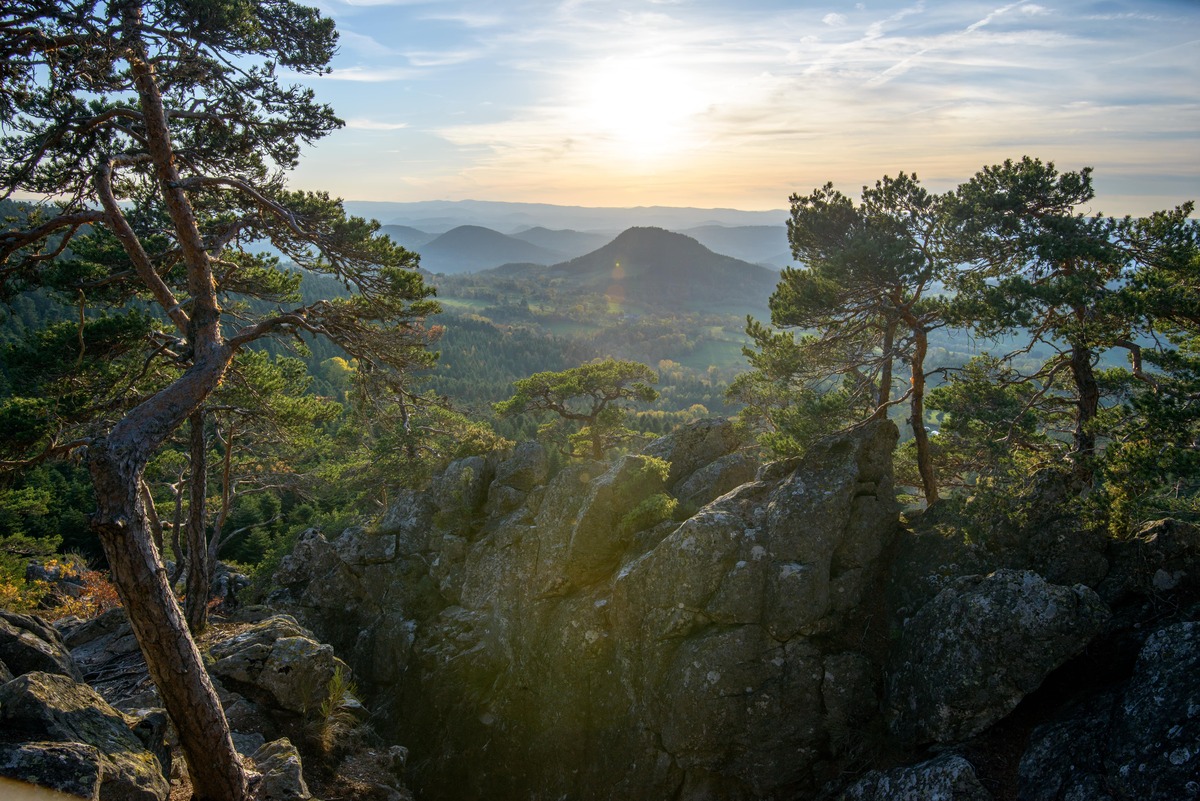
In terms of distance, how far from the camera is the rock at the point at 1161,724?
25.7 ft

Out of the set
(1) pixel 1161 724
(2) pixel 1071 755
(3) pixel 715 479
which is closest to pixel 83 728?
(2) pixel 1071 755

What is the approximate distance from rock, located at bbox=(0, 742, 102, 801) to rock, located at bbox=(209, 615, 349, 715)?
6.05m

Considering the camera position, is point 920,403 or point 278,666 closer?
point 278,666

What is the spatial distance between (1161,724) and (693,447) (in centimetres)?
1437

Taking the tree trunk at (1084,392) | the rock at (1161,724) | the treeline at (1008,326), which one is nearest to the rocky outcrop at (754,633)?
the rock at (1161,724)

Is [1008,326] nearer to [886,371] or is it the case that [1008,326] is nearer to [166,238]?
[886,371]

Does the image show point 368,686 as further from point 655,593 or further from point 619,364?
point 619,364

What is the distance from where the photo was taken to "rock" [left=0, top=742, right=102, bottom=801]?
23.0ft

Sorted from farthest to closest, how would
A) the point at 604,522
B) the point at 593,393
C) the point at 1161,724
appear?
the point at 593,393, the point at 604,522, the point at 1161,724

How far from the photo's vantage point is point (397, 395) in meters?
13.2

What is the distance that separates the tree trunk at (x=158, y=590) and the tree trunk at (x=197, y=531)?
6.96 m

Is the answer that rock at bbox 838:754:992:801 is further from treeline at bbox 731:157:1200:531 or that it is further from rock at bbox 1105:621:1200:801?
→ treeline at bbox 731:157:1200:531

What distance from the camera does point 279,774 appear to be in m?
10.5

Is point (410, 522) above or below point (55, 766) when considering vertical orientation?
below
